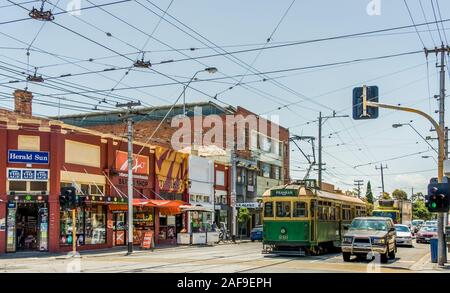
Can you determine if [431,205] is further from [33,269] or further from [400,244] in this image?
[400,244]

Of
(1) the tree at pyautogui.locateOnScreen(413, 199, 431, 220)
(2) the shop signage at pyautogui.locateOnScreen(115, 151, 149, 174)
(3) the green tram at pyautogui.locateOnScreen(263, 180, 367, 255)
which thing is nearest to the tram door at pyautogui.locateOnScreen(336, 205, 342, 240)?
(3) the green tram at pyautogui.locateOnScreen(263, 180, 367, 255)

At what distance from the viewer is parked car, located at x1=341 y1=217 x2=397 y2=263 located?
24.2 m

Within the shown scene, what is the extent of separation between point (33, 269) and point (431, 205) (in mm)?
15538

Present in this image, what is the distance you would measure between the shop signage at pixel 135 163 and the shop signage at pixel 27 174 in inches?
243

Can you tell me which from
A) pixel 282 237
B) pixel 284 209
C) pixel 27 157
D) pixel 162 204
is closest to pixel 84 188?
pixel 27 157

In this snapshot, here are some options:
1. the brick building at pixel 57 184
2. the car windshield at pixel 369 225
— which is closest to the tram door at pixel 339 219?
the car windshield at pixel 369 225

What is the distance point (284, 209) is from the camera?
93.6ft

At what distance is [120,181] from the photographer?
38750 mm

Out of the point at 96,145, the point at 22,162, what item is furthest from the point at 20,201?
the point at 96,145

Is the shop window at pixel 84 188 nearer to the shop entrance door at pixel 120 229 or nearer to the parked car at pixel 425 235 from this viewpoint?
the shop entrance door at pixel 120 229

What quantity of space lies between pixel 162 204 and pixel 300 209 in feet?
45.3

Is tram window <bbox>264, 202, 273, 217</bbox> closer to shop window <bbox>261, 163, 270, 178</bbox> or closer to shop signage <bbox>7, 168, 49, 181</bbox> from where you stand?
shop signage <bbox>7, 168, 49, 181</bbox>

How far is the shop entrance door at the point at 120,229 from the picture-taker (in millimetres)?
38066

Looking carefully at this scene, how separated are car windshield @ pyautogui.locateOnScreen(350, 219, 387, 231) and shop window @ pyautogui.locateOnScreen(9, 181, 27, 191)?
58.9 feet
